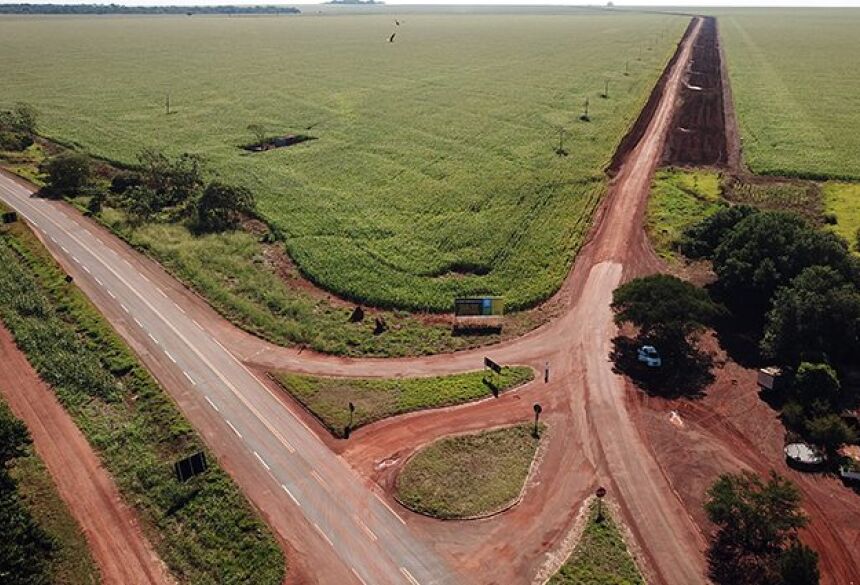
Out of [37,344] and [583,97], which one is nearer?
[37,344]

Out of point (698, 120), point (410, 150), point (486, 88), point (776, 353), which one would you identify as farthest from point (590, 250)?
point (486, 88)

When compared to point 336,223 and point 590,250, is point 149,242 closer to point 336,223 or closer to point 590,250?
point 336,223

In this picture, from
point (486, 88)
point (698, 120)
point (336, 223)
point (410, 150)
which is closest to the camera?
point (336, 223)

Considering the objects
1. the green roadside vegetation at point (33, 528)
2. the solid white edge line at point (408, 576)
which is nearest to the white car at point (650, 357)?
the solid white edge line at point (408, 576)

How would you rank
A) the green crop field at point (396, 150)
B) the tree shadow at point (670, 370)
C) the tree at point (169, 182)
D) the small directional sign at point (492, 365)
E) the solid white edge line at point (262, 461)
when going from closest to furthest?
the solid white edge line at point (262, 461) < the tree shadow at point (670, 370) < the small directional sign at point (492, 365) < the green crop field at point (396, 150) < the tree at point (169, 182)

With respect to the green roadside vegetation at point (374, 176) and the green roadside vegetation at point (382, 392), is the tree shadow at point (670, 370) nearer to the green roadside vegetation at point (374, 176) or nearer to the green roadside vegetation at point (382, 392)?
the green roadside vegetation at point (382, 392)

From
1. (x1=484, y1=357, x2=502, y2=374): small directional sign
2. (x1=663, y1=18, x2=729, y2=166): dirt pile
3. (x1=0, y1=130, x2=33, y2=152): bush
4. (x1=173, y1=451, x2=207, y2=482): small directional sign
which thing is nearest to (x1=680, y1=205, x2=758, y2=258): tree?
(x1=484, y1=357, x2=502, y2=374): small directional sign
